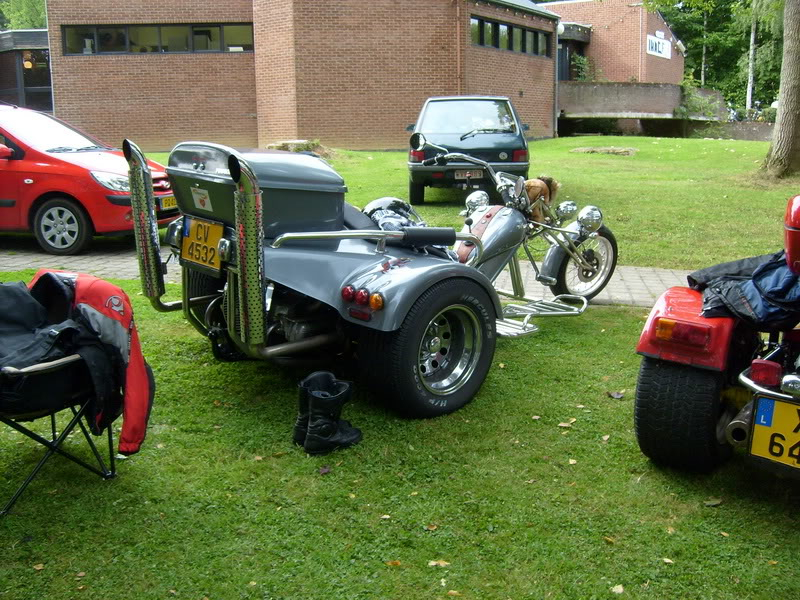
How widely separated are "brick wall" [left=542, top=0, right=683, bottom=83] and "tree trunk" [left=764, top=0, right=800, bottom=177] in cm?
2529

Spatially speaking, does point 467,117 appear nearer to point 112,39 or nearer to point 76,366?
point 76,366

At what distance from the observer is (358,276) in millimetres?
4133

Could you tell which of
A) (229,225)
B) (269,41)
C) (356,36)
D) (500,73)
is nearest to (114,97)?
(269,41)

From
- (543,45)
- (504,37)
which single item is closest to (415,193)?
(504,37)

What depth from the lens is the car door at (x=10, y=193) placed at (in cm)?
900

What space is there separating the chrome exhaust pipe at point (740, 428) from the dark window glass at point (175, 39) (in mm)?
24893

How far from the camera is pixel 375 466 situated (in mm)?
3793

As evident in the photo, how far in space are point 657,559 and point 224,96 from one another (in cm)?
2441

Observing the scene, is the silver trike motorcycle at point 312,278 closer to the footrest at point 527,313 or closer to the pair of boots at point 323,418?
the pair of boots at point 323,418

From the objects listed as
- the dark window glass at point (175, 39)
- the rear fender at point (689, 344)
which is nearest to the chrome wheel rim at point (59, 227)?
the rear fender at point (689, 344)

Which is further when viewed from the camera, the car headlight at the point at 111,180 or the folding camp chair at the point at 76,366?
the car headlight at the point at 111,180

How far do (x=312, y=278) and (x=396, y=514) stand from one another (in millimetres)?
1295

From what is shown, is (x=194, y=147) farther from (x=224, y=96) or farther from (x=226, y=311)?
(x=224, y=96)

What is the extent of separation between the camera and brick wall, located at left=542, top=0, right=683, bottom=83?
38344 millimetres
